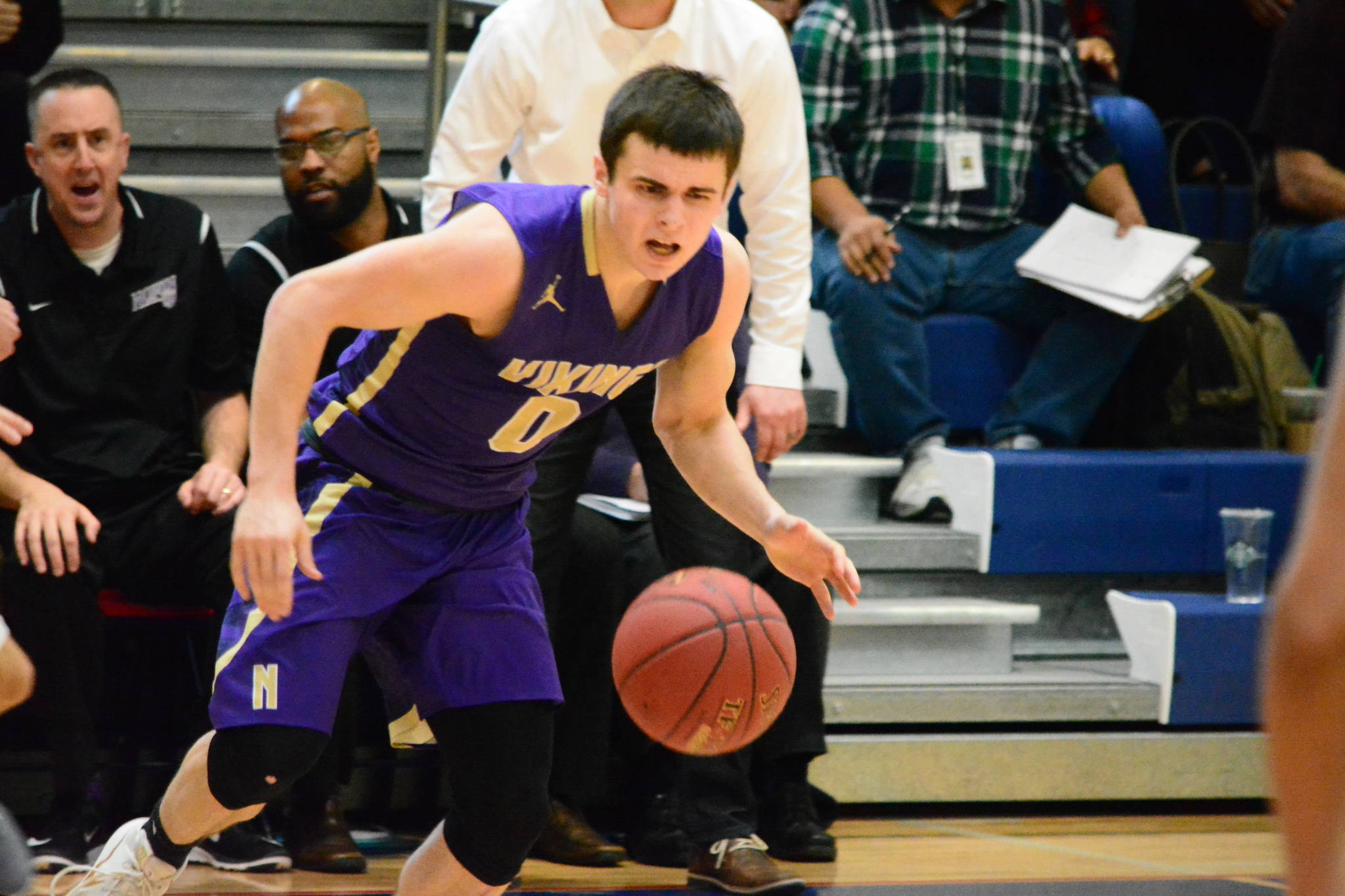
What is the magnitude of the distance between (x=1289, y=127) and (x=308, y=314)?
3840 mm

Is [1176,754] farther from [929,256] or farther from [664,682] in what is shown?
[664,682]

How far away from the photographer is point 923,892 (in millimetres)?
3484

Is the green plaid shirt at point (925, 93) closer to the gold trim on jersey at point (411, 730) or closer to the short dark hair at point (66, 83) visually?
the short dark hair at point (66, 83)

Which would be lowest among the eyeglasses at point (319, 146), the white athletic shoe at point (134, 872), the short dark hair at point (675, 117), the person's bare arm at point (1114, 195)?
the white athletic shoe at point (134, 872)

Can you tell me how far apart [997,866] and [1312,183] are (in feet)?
8.58

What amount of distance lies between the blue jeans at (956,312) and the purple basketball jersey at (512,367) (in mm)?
2081

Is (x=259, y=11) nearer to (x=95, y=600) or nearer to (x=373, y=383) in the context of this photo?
(x=95, y=600)

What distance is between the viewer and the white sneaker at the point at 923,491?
477cm

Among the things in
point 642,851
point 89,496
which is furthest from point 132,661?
point 642,851

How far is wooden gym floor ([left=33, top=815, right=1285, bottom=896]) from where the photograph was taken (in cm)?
352

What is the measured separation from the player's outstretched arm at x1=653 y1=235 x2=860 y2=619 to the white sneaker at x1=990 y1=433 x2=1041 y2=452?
7.36 feet

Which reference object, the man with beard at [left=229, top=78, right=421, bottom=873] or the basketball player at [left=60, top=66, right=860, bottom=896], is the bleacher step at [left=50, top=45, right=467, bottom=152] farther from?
the basketball player at [left=60, top=66, right=860, bottom=896]

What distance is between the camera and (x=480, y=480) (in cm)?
271

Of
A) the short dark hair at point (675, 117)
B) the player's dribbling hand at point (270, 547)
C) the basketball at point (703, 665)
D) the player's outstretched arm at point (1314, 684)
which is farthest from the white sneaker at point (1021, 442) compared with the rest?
the player's outstretched arm at point (1314, 684)
